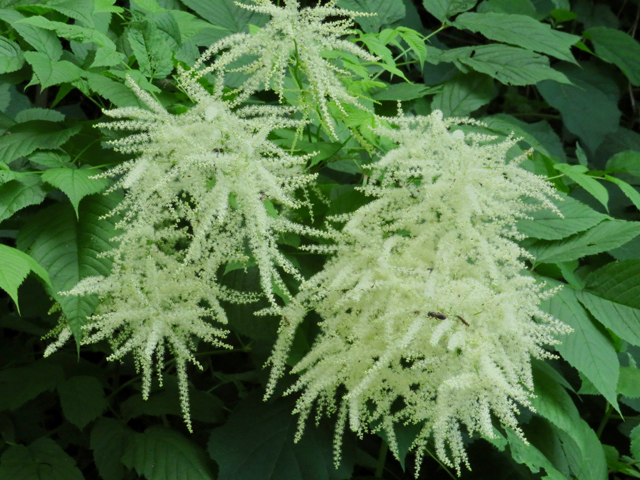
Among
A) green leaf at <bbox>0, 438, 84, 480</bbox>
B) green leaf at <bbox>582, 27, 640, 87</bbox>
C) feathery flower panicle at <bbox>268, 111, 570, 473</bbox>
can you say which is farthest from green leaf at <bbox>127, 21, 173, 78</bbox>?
green leaf at <bbox>582, 27, 640, 87</bbox>

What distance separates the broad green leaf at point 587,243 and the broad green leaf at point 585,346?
101 mm

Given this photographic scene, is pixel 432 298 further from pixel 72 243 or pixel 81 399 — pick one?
pixel 81 399

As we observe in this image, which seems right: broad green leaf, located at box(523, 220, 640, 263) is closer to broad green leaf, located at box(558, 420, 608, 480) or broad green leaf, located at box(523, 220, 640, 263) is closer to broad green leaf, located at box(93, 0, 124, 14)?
broad green leaf, located at box(558, 420, 608, 480)

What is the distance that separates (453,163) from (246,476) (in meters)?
1.31

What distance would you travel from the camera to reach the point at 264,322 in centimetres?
209

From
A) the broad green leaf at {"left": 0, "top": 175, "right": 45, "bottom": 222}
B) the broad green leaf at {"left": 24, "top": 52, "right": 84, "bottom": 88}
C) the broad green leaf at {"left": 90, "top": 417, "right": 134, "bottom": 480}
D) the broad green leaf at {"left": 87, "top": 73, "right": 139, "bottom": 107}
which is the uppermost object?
the broad green leaf at {"left": 24, "top": 52, "right": 84, "bottom": 88}

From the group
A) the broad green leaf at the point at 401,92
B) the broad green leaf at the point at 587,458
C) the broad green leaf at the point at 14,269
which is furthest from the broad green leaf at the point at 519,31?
the broad green leaf at the point at 14,269

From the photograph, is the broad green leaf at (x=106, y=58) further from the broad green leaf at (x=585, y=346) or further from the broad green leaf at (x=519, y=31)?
the broad green leaf at (x=585, y=346)

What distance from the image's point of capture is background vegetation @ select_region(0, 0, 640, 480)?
182 centimetres

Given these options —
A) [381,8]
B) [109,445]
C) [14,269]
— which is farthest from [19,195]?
[381,8]

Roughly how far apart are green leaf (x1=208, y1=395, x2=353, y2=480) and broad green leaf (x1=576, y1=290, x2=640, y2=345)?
102 centimetres

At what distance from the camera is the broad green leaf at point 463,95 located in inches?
96.4

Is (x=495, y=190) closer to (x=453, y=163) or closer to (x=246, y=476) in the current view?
(x=453, y=163)

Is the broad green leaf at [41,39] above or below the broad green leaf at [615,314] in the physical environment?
above
